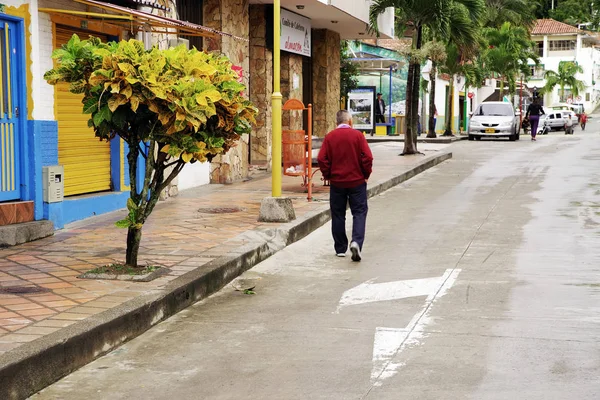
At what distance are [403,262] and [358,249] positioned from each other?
1.69 ft

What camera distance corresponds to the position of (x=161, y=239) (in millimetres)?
10367

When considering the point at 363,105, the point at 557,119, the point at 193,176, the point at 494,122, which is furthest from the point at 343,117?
the point at 557,119

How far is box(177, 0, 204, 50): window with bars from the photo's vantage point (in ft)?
54.7

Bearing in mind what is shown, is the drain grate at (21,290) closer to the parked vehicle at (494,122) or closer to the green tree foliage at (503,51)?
the parked vehicle at (494,122)

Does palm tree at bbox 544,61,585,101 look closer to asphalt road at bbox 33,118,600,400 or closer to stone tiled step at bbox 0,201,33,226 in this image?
asphalt road at bbox 33,118,600,400

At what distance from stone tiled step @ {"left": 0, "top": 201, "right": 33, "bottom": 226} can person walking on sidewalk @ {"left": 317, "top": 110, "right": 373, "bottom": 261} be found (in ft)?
11.6

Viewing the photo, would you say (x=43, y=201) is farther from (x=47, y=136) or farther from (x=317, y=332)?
(x=317, y=332)

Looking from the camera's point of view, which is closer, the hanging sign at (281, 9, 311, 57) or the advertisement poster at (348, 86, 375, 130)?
the hanging sign at (281, 9, 311, 57)

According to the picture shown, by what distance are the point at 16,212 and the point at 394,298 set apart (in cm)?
491

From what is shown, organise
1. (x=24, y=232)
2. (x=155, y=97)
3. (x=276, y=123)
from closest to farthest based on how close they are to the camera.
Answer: (x=155, y=97) < (x=24, y=232) < (x=276, y=123)

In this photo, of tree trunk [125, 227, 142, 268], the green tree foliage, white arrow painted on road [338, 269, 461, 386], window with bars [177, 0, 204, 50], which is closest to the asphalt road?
white arrow painted on road [338, 269, 461, 386]

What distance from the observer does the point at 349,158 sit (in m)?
10.3

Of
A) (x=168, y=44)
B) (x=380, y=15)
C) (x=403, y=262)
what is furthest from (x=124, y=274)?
(x=380, y=15)

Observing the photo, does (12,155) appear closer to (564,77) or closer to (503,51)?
(503,51)
